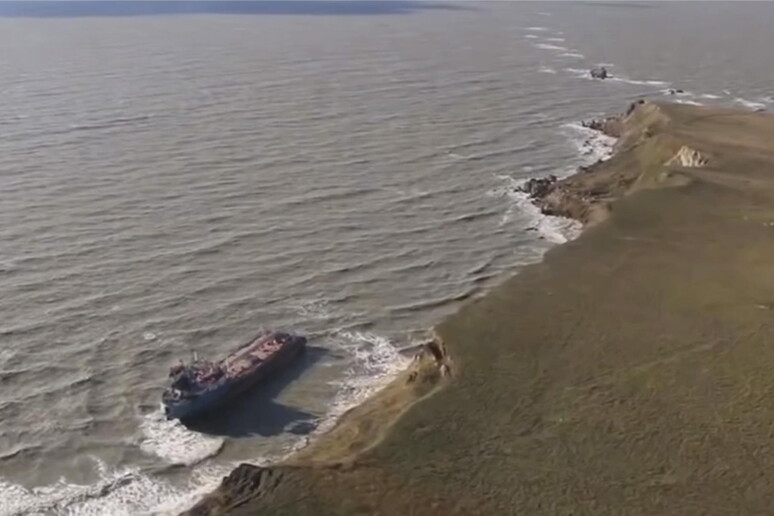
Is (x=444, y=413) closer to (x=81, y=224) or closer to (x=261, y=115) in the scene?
(x=81, y=224)

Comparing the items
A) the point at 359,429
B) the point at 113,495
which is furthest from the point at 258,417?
the point at 113,495

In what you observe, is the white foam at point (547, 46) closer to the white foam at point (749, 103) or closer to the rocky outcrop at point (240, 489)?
the white foam at point (749, 103)

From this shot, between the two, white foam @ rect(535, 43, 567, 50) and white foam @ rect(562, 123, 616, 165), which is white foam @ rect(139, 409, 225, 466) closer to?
white foam @ rect(562, 123, 616, 165)

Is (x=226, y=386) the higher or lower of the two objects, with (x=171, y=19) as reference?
lower

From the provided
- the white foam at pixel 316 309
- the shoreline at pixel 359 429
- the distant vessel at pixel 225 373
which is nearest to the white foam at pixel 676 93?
the white foam at pixel 316 309

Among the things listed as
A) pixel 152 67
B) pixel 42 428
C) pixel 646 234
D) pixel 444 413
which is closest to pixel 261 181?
pixel 646 234

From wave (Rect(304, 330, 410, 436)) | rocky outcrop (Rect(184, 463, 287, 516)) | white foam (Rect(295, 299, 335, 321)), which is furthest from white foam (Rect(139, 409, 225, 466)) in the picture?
white foam (Rect(295, 299, 335, 321))
